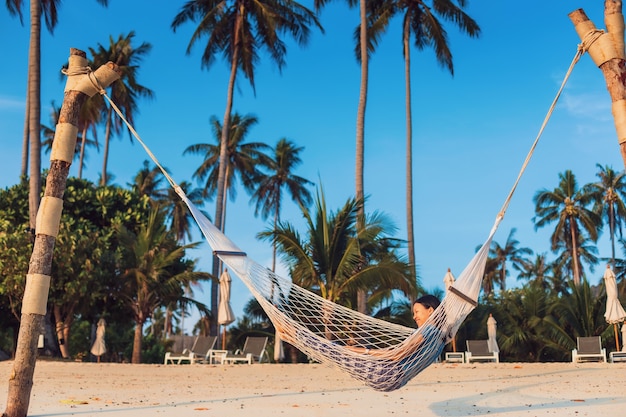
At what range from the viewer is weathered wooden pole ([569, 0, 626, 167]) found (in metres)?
4.21

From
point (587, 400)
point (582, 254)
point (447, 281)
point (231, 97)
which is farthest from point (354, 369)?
point (582, 254)

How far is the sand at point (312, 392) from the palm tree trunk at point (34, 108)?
147 inches

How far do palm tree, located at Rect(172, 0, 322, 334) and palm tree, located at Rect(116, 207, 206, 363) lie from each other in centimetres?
305

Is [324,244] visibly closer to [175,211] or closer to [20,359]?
[20,359]

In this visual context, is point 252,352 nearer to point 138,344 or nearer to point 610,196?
point 138,344

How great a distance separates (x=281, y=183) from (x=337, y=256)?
19341 mm

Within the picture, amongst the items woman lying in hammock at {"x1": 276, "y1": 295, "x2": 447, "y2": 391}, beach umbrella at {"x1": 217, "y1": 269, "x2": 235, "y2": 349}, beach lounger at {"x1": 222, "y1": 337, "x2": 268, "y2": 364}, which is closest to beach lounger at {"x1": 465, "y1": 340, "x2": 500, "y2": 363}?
beach lounger at {"x1": 222, "y1": 337, "x2": 268, "y2": 364}

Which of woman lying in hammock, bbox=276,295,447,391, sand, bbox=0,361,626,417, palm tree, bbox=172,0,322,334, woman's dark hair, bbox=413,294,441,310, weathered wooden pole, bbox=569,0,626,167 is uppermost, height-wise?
palm tree, bbox=172,0,322,334

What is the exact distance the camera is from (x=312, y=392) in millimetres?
7129

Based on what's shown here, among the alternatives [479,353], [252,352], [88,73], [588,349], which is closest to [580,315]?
[588,349]

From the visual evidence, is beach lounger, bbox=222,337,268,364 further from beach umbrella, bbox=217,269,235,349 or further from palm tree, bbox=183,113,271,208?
palm tree, bbox=183,113,271,208

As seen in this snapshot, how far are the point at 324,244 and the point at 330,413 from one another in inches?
235

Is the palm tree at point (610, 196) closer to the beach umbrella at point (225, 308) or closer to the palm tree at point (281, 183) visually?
the palm tree at point (281, 183)

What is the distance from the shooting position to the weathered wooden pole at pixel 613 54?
13.8 feet
